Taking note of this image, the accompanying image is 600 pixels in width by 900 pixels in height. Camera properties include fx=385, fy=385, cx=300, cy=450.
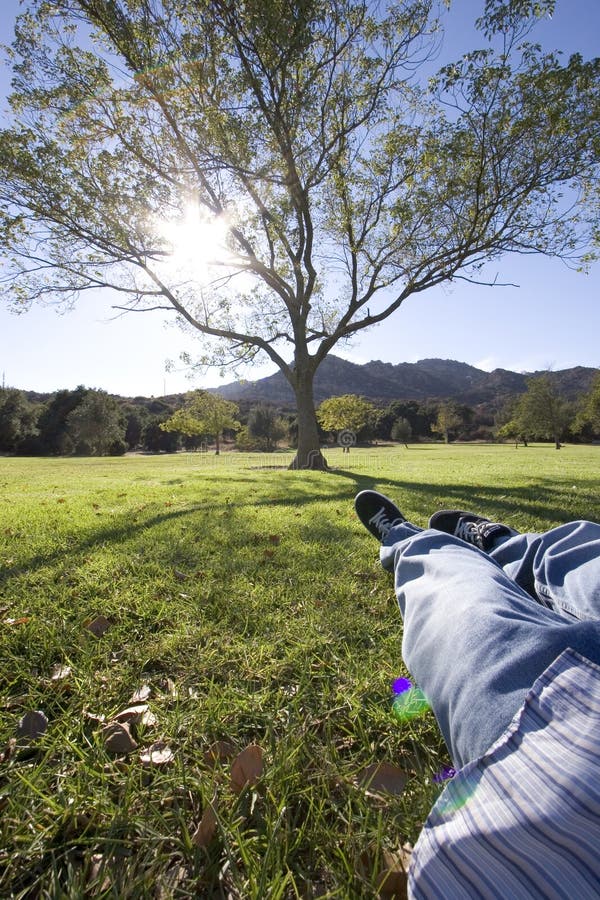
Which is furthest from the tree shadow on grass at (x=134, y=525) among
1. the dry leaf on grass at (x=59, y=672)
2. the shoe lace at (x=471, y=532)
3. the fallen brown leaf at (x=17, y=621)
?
the shoe lace at (x=471, y=532)

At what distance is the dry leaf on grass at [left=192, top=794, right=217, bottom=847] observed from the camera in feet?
2.86

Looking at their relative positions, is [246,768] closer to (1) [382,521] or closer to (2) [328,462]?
(1) [382,521]

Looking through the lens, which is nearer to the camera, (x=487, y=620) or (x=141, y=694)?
(x=487, y=620)

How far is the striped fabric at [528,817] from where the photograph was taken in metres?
0.59

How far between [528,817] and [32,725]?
1.34 m

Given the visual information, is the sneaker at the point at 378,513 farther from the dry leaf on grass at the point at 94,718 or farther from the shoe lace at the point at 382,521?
the dry leaf on grass at the point at 94,718

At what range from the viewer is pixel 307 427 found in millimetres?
13430

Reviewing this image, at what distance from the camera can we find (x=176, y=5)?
774 centimetres

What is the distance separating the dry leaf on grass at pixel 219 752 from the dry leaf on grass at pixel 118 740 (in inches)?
9.0

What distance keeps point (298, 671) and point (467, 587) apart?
73 centimetres

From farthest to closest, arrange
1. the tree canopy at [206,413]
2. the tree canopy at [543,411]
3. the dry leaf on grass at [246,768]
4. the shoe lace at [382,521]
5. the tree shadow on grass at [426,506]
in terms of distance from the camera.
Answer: the tree canopy at [543,411]
the tree canopy at [206,413]
the tree shadow on grass at [426,506]
the shoe lace at [382,521]
the dry leaf on grass at [246,768]

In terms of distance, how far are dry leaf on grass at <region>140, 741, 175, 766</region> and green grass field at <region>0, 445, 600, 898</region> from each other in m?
0.02

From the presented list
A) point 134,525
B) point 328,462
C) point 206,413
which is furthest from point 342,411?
point 134,525

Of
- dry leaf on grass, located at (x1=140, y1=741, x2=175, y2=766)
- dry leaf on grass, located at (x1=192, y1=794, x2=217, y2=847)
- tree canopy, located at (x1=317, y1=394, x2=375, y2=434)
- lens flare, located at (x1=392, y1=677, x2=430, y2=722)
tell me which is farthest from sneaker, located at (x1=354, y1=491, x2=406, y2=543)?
tree canopy, located at (x1=317, y1=394, x2=375, y2=434)
